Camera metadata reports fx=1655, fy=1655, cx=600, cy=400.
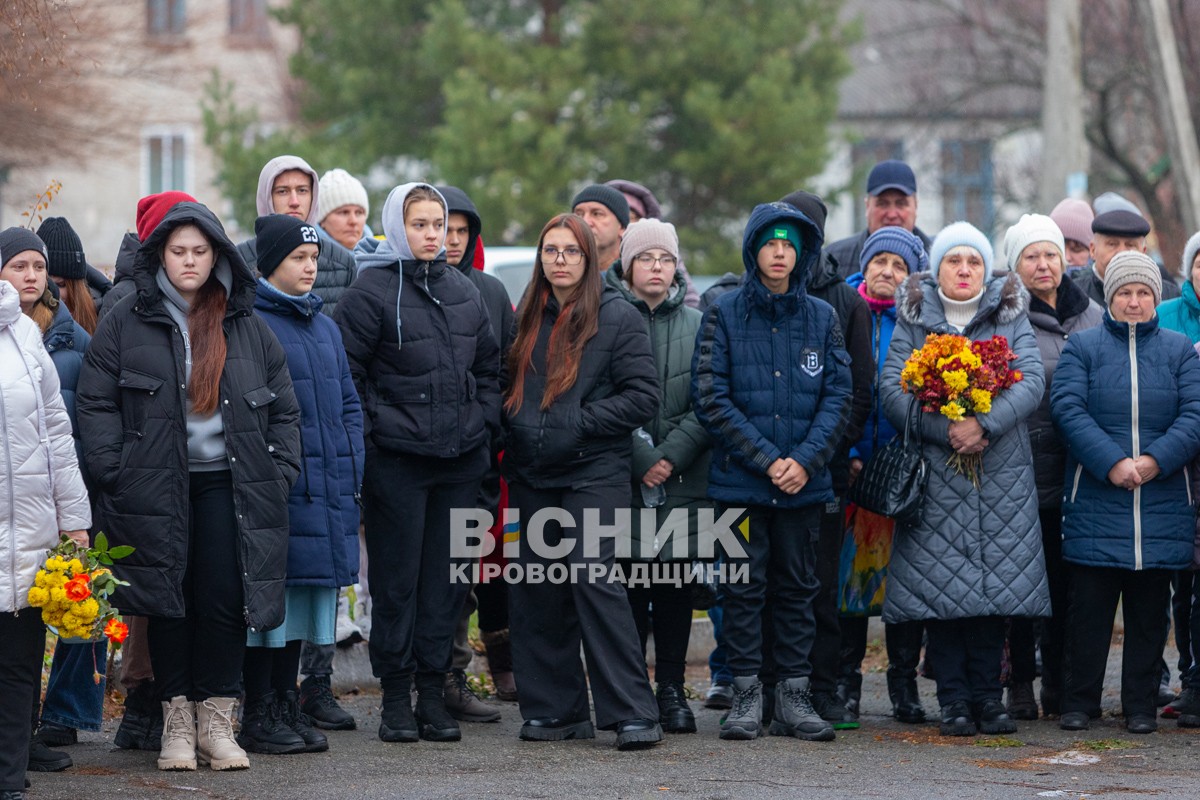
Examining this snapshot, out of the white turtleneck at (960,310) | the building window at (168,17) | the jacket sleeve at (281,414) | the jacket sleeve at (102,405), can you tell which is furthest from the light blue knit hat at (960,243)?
the building window at (168,17)

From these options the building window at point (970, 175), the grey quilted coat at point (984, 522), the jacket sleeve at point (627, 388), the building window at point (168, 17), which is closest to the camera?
the jacket sleeve at point (627, 388)

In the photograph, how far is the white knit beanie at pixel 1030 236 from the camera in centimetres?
805

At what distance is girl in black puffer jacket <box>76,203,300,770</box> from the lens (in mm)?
6305

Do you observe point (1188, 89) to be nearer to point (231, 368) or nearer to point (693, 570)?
point (693, 570)

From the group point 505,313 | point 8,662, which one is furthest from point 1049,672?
point 8,662

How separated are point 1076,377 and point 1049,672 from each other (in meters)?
1.58

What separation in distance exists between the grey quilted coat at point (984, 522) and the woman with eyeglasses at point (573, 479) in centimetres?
126

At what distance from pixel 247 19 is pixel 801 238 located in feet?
93.8

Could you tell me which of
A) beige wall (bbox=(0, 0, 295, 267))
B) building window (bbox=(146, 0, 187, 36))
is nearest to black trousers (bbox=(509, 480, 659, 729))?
beige wall (bbox=(0, 0, 295, 267))

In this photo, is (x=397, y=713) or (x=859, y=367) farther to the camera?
(x=859, y=367)

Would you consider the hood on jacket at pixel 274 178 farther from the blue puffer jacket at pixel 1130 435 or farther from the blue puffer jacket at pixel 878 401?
the blue puffer jacket at pixel 1130 435

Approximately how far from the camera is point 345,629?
29.0 ft

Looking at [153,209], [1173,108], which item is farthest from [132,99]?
[153,209]

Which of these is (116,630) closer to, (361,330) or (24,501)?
(24,501)
